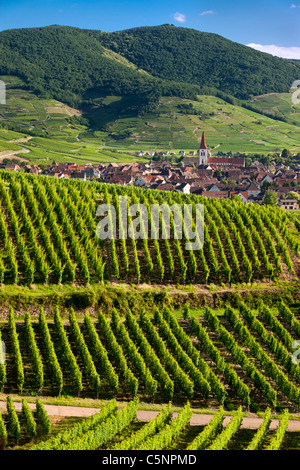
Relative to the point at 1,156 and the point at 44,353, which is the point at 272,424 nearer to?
the point at 44,353

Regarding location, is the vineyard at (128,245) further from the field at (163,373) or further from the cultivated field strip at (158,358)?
the cultivated field strip at (158,358)

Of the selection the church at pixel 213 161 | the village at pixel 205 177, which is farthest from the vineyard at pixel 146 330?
the church at pixel 213 161

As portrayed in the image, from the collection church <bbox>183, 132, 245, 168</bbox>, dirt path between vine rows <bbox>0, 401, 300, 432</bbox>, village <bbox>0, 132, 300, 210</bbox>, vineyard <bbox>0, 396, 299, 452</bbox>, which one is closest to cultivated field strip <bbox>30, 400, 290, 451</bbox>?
vineyard <bbox>0, 396, 299, 452</bbox>

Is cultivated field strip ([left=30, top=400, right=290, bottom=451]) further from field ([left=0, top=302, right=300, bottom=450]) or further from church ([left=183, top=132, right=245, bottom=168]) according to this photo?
church ([left=183, top=132, right=245, bottom=168])

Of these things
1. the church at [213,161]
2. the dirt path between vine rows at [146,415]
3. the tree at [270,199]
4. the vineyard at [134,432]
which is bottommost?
the dirt path between vine rows at [146,415]

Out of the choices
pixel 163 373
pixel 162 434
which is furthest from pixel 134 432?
pixel 163 373

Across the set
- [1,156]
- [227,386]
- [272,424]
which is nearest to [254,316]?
[227,386]

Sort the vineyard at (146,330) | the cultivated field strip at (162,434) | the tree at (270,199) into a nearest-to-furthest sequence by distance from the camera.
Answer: the cultivated field strip at (162,434) → the vineyard at (146,330) → the tree at (270,199)
